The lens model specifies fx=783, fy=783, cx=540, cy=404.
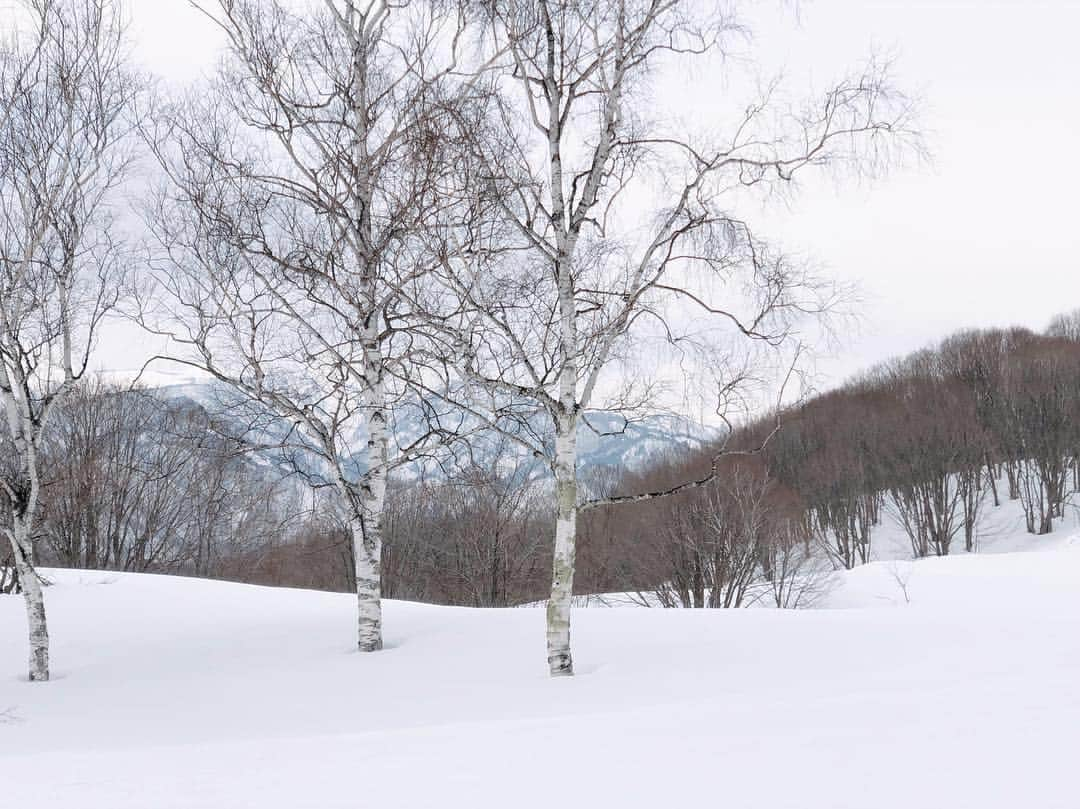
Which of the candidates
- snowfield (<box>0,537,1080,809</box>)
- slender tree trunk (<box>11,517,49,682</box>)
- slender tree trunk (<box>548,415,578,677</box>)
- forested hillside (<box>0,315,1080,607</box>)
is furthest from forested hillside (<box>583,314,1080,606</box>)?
slender tree trunk (<box>11,517,49,682</box>)

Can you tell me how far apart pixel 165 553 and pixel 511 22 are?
30.4 m

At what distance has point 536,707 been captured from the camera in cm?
637

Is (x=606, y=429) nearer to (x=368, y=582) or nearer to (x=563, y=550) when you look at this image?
(x=563, y=550)

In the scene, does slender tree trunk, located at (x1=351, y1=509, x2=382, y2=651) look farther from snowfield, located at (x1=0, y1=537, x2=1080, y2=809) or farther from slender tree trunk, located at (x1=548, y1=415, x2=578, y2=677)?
slender tree trunk, located at (x1=548, y1=415, x2=578, y2=677)

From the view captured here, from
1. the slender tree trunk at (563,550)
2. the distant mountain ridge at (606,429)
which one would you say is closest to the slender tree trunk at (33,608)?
the distant mountain ridge at (606,429)

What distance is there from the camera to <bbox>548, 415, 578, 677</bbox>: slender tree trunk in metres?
7.62

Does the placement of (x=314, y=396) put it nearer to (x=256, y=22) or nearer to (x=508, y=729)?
(x=256, y=22)

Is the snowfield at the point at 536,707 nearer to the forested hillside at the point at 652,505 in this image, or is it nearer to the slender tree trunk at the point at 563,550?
the slender tree trunk at the point at 563,550

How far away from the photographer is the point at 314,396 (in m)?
10.0

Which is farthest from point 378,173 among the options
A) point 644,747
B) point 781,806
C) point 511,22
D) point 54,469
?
point 54,469

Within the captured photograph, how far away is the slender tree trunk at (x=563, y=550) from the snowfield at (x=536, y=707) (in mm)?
366

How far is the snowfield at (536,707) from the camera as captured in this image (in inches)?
136

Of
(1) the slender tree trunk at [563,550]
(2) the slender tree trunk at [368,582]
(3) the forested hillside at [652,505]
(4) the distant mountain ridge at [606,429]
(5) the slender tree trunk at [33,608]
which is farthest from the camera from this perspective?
(3) the forested hillside at [652,505]

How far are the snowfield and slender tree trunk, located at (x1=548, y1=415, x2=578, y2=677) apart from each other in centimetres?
37
